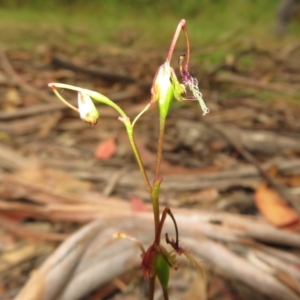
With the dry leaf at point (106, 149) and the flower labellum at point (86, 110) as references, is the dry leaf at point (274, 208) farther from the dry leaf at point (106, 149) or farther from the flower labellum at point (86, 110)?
the flower labellum at point (86, 110)

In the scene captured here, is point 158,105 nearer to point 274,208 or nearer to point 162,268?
point 162,268

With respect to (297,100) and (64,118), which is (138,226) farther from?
(297,100)

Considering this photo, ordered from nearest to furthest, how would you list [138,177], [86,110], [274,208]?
[86,110] → [274,208] → [138,177]

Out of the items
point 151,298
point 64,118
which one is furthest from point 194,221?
point 64,118

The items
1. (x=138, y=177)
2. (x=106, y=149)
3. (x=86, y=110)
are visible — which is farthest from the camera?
(x=106, y=149)

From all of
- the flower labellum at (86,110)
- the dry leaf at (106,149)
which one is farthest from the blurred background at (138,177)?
the flower labellum at (86,110)

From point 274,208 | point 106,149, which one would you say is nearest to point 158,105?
point 274,208

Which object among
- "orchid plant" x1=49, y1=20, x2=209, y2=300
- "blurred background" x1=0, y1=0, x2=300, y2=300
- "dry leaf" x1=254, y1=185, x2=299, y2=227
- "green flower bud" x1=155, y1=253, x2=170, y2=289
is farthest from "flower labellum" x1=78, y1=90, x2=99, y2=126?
"dry leaf" x1=254, y1=185, x2=299, y2=227
